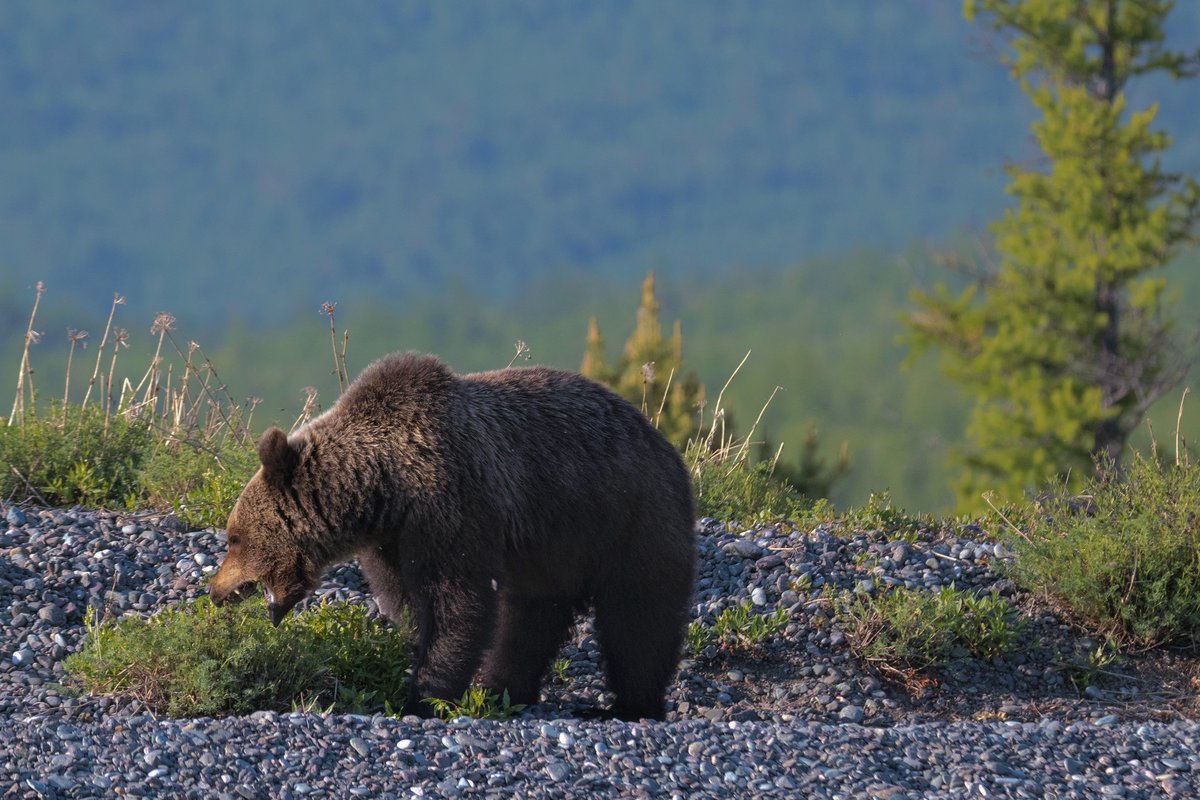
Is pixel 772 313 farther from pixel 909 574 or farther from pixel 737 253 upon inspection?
pixel 909 574

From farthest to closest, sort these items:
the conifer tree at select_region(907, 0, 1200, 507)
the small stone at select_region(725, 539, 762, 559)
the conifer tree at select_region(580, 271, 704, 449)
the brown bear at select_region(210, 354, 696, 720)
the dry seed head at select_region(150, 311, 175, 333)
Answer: the conifer tree at select_region(907, 0, 1200, 507) < the conifer tree at select_region(580, 271, 704, 449) < the dry seed head at select_region(150, 311, 175, 333) < the small stone at select_region(725, 539, 762, 559) < the brown bear at select_region(210, 354, 696, 720)

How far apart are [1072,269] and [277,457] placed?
2216 centimetres

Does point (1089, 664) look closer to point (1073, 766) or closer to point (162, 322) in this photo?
point (1073, 766)

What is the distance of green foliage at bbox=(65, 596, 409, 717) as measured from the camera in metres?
5.06

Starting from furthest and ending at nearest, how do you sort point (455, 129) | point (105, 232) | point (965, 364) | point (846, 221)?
point (455, 129)
point (846, 221)
point (105, 232)
point (965, 364)

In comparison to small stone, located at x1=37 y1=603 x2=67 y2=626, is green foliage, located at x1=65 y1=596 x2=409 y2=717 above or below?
above

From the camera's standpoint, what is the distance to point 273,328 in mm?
137625

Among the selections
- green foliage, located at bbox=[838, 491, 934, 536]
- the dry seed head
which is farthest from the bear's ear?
green foliage, located at bbox=[838, 491, 934, 536]

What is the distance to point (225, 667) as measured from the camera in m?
5.05

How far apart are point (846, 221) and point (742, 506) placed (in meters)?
161

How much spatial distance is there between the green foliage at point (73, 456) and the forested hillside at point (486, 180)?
111 m

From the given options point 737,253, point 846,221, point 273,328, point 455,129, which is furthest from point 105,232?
point 846,221

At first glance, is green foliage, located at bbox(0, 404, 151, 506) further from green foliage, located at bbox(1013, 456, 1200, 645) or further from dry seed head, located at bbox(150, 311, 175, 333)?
green foliage, located at bbox(1013, 456, 1200, 645)

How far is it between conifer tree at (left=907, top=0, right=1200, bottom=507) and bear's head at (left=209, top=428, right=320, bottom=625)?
1987cm
